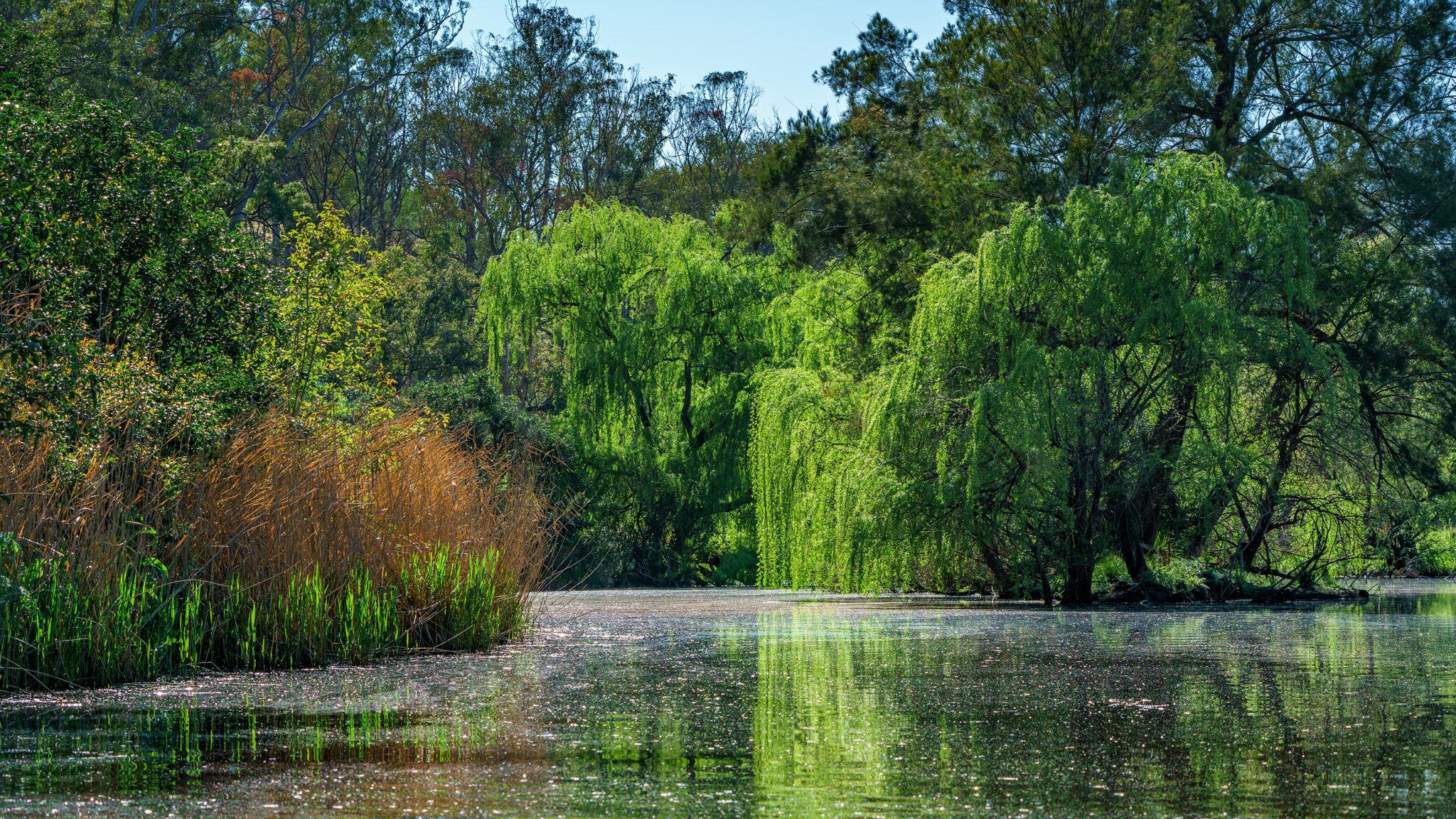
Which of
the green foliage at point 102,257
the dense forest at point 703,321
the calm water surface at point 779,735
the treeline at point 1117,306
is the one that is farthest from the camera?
the treeline at point 1117,306

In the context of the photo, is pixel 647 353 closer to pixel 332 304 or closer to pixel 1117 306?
pixel 332 304

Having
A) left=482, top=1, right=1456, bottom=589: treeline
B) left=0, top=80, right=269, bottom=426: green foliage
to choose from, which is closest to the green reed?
left=0, top=80, right=269, bottom=426: green foliage

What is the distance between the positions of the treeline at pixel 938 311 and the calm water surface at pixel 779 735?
3216 millimetres

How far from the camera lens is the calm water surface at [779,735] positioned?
6.06 m

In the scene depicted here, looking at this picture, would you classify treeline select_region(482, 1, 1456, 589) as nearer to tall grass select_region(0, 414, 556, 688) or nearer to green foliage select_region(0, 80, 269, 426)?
tall grass select_region(0, 414, 556, 688)

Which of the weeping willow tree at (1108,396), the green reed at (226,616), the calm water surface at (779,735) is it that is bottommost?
the calm water surface at (779,735)

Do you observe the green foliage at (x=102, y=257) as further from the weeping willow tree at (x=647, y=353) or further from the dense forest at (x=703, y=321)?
the weeping willow tree at (x=647, y=353)

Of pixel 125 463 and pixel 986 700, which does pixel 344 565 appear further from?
pixel 986 700

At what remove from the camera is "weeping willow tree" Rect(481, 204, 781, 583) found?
35750 millimetres

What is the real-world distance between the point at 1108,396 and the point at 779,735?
14734 mm

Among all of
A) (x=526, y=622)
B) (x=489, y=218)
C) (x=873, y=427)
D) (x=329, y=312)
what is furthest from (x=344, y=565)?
(x=489, y=218)

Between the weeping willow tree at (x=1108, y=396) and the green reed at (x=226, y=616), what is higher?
the weeping willow tree at (x=1108, y=396)

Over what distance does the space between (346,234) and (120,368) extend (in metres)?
18.0

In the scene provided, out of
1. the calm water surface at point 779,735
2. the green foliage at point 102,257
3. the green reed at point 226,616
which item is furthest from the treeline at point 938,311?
the calm water surface at point 779,735
